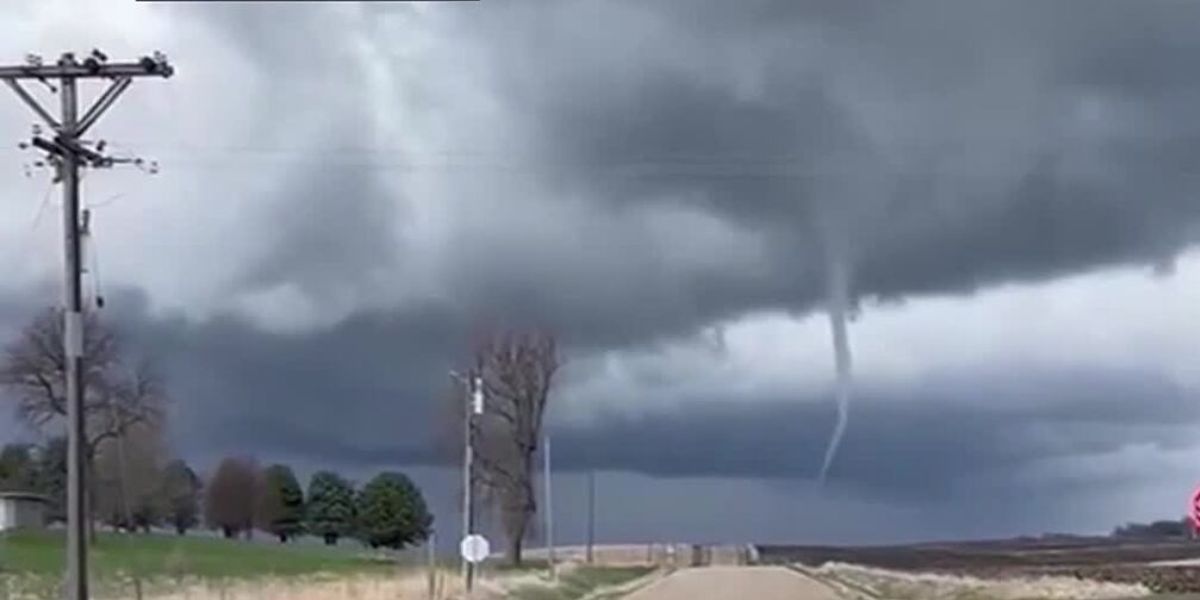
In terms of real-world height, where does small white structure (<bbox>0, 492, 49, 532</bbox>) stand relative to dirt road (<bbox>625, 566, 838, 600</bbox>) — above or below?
above

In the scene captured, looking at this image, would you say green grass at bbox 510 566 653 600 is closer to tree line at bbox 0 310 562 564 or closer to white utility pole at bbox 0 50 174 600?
tree line at bbox 0 310 562 564

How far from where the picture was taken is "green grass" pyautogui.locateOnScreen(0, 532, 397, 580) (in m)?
57.1

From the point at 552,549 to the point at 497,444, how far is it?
167 inches

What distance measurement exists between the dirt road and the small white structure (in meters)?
26.2

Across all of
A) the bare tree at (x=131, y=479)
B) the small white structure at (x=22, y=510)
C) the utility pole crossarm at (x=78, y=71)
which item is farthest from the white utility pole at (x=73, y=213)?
the small white structure at (x=22, y=510)

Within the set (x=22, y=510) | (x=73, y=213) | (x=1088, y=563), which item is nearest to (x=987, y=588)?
(x=1088, y=563)

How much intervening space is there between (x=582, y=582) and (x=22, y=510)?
29.6 meters

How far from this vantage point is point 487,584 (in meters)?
63.4

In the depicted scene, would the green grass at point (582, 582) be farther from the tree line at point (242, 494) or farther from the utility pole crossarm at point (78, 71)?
the utility pole crossarm at point (78, 71)

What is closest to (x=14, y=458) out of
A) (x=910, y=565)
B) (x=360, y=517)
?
(x=360, y=517)

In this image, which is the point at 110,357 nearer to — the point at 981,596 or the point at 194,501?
the point at 194,501

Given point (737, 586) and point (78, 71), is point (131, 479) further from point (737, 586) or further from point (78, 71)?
point (78, 71)

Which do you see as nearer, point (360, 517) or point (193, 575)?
point (193, 575)

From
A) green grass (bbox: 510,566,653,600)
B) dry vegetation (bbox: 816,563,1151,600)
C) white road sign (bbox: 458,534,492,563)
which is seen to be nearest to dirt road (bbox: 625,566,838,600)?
green grass (bbox: 510,566,653,600)
